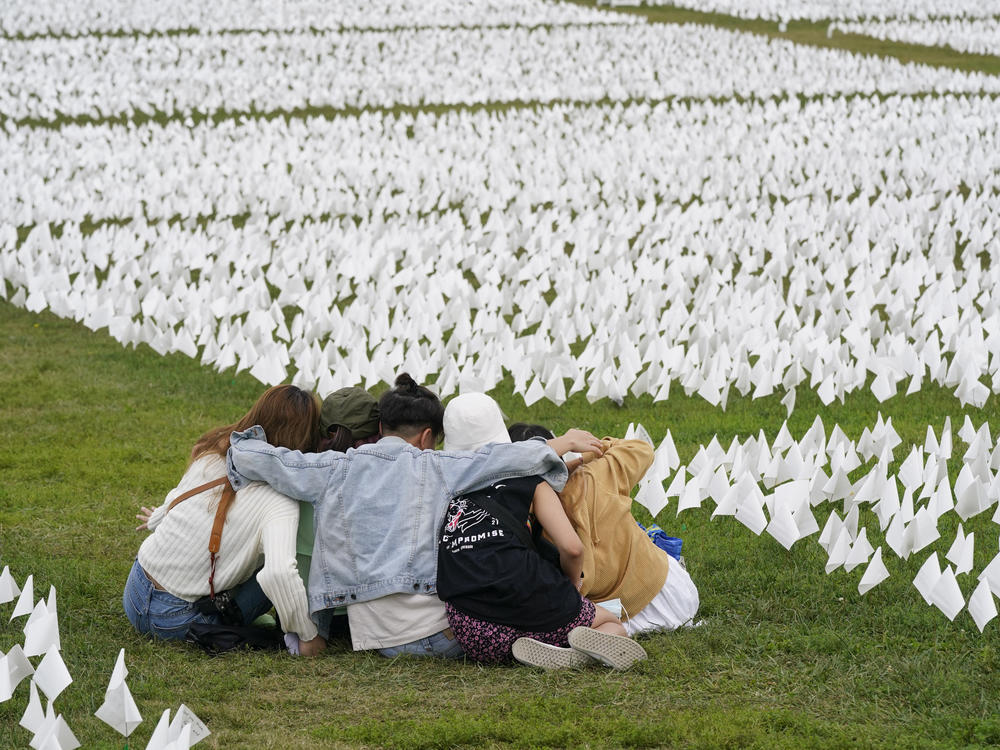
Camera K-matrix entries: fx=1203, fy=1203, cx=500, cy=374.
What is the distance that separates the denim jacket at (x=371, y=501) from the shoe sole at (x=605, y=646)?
20.7 inches

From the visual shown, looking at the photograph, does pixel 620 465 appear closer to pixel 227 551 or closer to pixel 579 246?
pixel 227 551

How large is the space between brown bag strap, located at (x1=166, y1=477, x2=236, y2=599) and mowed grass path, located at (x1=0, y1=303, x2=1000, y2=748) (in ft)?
1.14

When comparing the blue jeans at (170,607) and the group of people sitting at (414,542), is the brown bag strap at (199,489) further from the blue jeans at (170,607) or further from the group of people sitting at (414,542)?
the blue jeans at (170,607)

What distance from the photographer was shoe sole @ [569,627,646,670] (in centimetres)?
414

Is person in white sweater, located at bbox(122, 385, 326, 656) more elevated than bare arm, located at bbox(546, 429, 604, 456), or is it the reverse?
bare arm, located at bbox(546, 429, 604, 456)

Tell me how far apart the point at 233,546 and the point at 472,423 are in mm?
973

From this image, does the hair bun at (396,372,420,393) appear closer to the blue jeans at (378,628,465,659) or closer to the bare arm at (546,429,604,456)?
the bare arm at (546,429,604,456)

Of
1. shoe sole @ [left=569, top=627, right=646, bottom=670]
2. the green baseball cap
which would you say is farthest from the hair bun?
shoe sole @ [left=569, top=627, right=646, bottom=670]

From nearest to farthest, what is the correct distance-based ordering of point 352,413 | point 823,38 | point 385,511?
point 385,511 < point 352,413 < point 823,38

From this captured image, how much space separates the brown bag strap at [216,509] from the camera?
430 cm

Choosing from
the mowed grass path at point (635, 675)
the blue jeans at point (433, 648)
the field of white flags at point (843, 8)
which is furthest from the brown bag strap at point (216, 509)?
the field of white flags at point (843, 8)

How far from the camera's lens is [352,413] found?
4766mm

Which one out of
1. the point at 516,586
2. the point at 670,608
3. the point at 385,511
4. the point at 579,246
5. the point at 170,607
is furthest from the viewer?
the point at 579,246

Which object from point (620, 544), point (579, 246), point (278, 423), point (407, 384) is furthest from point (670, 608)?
point (579, 246)
